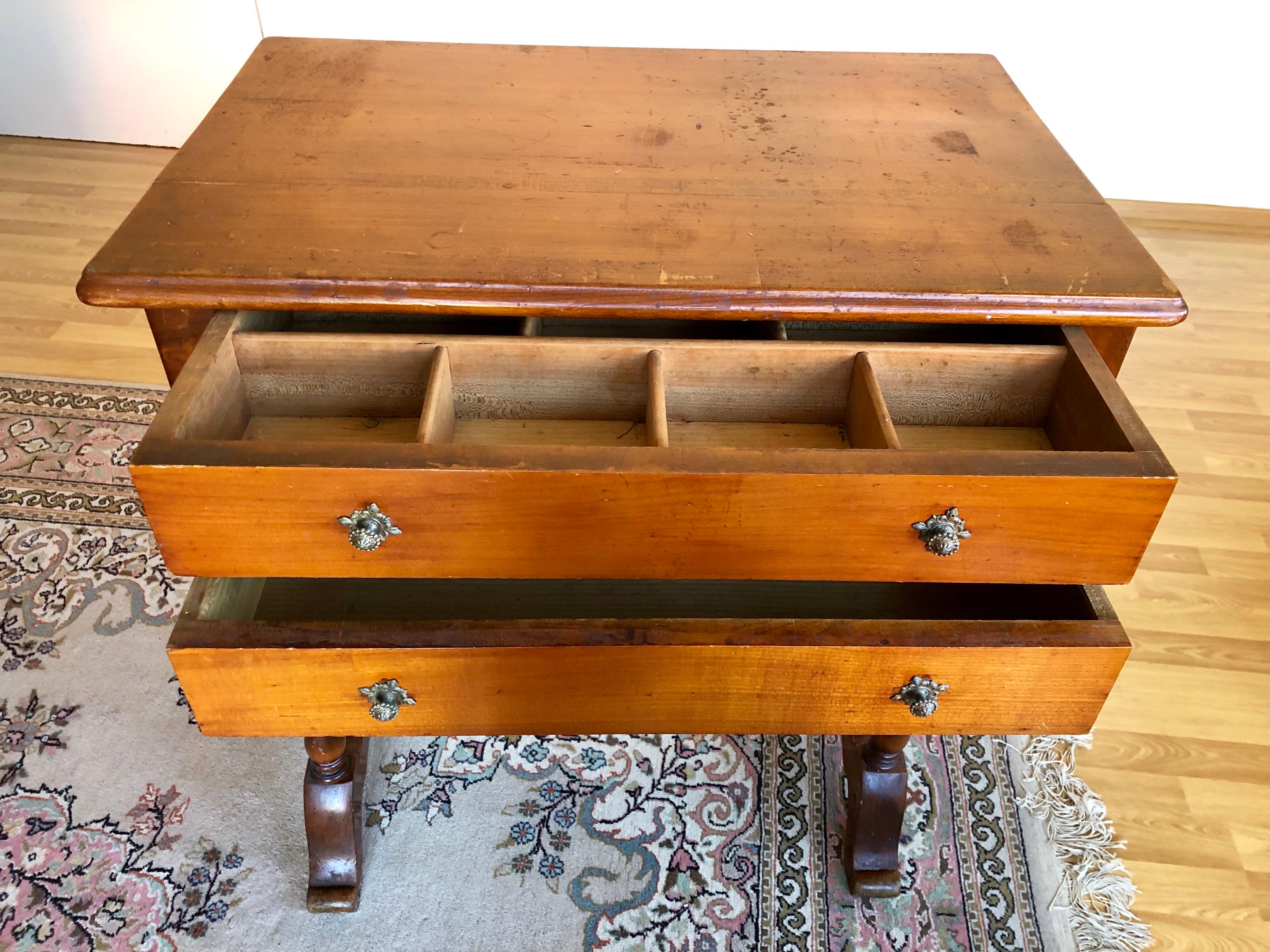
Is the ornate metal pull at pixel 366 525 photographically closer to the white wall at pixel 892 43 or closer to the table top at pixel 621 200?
the table top at pixel 621 200

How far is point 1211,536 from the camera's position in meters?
1.56

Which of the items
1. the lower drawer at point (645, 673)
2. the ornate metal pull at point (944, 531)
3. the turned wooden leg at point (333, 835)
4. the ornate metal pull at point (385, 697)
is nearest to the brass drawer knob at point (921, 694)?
the lower drawer at point (645, 673)

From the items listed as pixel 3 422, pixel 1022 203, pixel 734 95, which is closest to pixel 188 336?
pixel 734 95

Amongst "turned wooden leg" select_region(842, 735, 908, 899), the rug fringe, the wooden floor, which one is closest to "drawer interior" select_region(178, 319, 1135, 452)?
"turned wooden leg" select_region(842, 735, 908, 899)

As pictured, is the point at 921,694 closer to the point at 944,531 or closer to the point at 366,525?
the point at 944,531

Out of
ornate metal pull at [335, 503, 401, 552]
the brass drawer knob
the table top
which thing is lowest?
the brass drawer knob

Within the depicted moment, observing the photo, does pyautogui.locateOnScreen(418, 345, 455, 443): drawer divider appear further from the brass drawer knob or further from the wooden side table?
the brass drawer knob

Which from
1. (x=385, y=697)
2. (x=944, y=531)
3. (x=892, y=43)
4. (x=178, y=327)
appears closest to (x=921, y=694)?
(x=944, y=531)

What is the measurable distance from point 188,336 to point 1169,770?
128 cm

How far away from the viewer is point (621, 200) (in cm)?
93

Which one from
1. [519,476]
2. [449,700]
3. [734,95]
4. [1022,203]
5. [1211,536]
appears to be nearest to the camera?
[519,476]

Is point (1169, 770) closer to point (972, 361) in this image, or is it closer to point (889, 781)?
point (889, 781)

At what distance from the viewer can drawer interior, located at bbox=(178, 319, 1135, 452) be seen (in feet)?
2.80

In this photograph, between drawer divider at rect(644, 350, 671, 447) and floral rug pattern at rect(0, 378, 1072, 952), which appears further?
floral rug pattern at rect(0, 378, 1072, 952)
